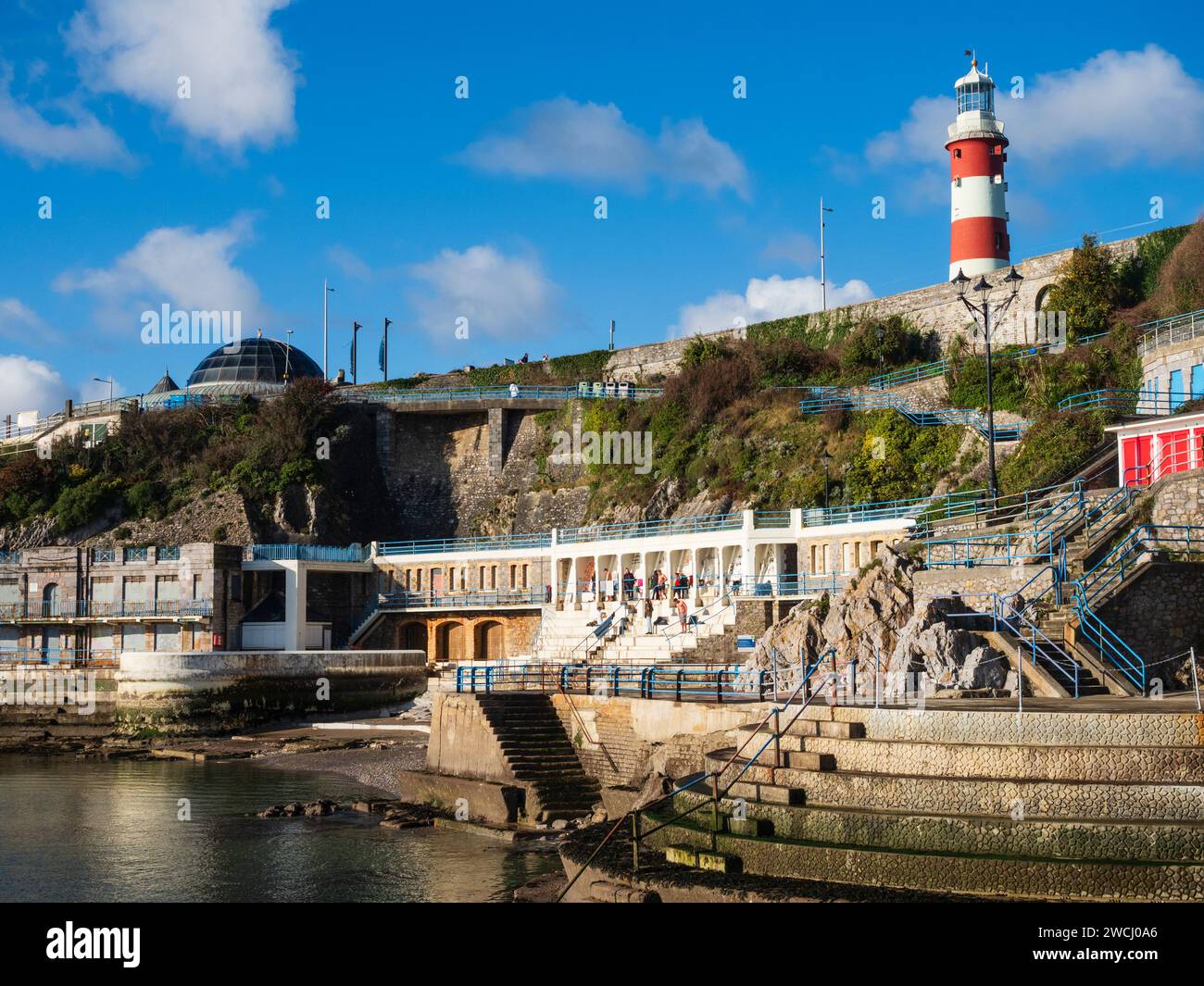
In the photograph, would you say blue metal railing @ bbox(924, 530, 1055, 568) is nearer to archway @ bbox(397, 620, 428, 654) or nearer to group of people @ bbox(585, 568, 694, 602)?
group of people @ bbox(585, 568, 694, 602)

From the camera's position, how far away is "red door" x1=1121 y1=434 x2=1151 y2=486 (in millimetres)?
27875

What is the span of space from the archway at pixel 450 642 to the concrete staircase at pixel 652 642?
7.93 metres

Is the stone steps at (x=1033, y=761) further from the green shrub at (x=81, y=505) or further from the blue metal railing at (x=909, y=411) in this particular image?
the green shrub at (x=81, y=505)

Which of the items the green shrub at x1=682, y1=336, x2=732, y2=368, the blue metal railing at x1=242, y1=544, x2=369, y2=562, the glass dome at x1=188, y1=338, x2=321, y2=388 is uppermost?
the glass dome at x1=188, y1=338, x2=321, y2=388

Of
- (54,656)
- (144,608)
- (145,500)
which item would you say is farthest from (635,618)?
(145,500)

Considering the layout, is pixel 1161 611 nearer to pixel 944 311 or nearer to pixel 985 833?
pixel 985 833

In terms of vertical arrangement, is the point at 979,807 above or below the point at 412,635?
below

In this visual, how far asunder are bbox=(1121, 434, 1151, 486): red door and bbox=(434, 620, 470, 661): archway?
26141 mm

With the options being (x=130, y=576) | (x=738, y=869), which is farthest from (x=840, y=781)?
(x=130, y=576)

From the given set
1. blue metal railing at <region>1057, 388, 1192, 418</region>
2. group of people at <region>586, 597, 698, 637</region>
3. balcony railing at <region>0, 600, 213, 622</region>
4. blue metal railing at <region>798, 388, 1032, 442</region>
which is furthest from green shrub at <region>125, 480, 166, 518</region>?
blue metal railing at <region>1057, 388, 1192, 418</region>

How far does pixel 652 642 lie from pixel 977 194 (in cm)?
2609

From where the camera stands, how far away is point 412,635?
49281 mm

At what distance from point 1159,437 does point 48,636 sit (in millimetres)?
39344
